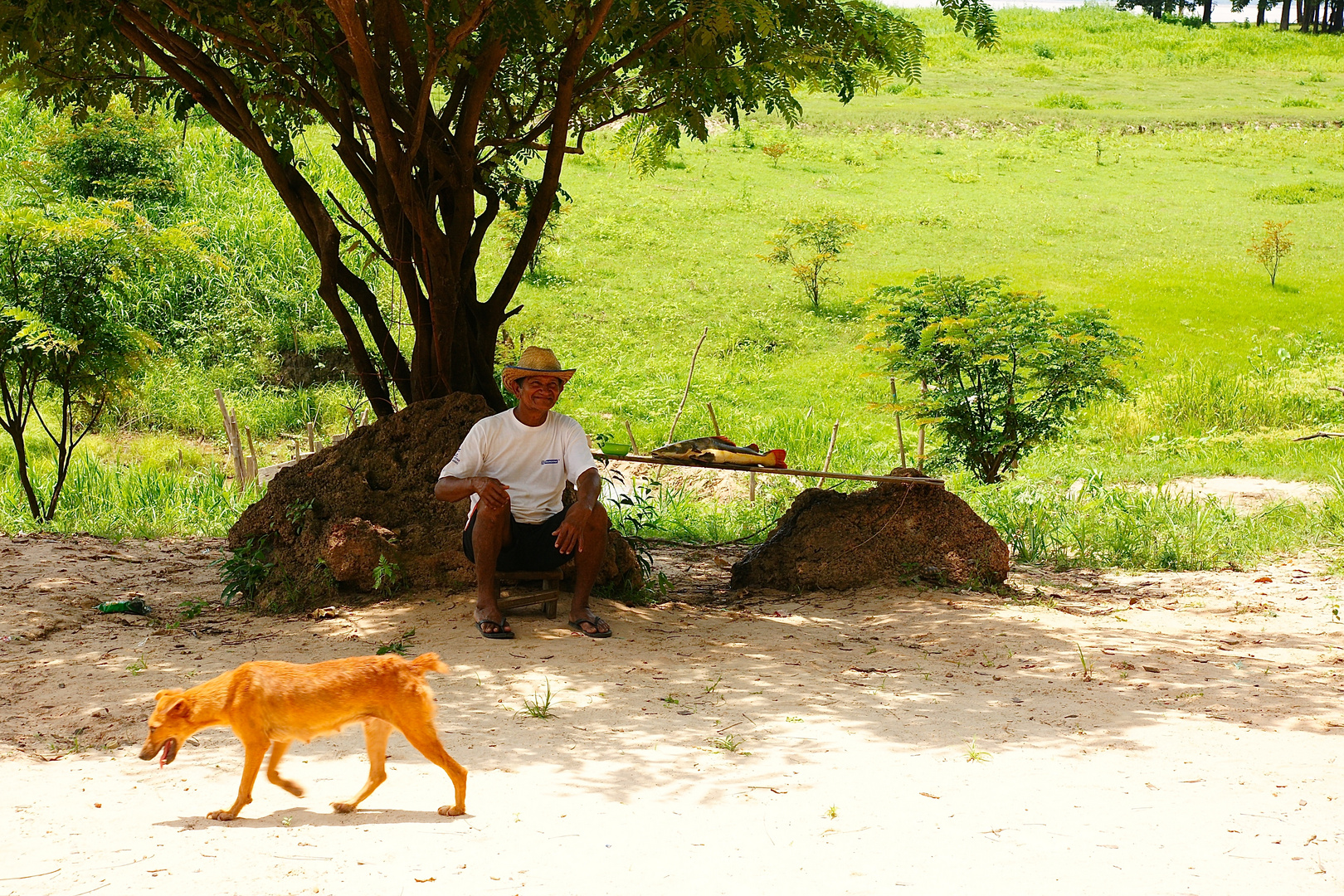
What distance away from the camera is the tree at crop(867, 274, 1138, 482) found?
10.3 m

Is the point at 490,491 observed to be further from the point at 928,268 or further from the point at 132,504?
the point at 928,268

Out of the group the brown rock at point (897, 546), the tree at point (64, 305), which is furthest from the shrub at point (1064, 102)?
the brown rock at point (897, 546)

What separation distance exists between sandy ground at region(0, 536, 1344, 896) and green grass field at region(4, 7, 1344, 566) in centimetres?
280

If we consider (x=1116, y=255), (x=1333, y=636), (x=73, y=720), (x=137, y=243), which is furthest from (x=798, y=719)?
(x=1116, y=255)

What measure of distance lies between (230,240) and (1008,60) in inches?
1275

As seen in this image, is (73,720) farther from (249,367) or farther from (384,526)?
(249,367)

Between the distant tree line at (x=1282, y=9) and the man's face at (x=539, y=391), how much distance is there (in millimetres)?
56449

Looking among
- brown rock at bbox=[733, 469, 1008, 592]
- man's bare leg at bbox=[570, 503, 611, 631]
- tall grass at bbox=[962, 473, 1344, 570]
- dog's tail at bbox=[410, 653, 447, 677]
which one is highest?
dog's tail at bbox=[410, 653, 447, 677]

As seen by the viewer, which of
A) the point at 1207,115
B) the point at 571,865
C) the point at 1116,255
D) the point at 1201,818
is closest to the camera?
the point at 571,865

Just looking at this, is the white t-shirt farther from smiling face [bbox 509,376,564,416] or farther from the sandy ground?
the sandy ground

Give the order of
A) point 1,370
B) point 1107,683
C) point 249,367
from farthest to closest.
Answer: point 249,367 → point 1,370 → point 1107,683

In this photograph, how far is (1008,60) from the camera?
1678 inches

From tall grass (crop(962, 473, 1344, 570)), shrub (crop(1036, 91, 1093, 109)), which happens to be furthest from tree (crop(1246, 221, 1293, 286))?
shrub (crop(1036, 91, 1093, 109))

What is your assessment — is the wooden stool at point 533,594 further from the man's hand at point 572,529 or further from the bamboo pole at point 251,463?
the bamboo pole at point 251,463
